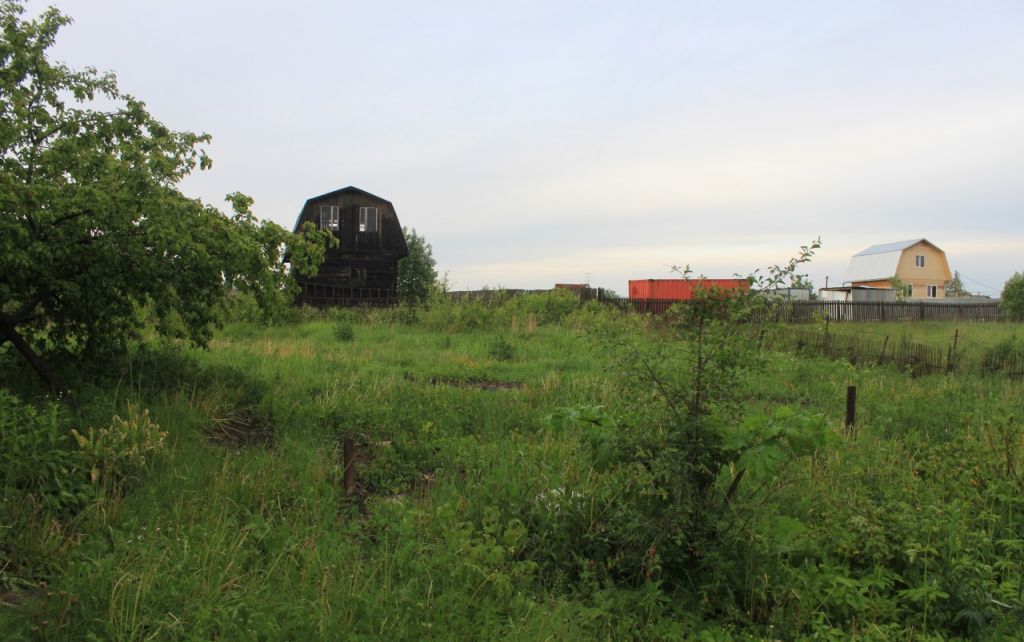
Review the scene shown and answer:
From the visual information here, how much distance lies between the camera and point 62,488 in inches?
167

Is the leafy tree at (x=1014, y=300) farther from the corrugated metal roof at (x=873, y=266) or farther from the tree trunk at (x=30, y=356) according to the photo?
the tree trunk at (x=30, y=356)

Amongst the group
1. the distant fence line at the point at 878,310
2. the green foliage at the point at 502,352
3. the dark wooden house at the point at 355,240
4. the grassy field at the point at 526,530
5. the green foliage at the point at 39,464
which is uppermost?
the dark wooden house at the point at 355,240

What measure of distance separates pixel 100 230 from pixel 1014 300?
132ft

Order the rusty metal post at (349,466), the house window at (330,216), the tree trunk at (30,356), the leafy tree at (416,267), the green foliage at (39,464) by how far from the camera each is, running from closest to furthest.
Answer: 1. the green foliage at (39,464)
2. the rusty metal post at (349,466)
3. the tree trunk at (30,356)
4. the house window at (330,216)
5. the leafy tree at (416,267)

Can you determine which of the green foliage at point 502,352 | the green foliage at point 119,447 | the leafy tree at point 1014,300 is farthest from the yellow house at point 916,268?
the green foliage at point 119,447

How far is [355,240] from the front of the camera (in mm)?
29906

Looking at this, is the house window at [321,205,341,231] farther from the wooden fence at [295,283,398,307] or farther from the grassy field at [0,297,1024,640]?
the grassy field at [0,297,1024,640]

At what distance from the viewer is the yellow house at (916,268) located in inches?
2227

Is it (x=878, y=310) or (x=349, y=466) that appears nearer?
(x=349, y=466)

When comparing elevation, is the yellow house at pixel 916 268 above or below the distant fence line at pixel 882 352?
above

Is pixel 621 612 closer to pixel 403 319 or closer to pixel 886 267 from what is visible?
pixel 403 319

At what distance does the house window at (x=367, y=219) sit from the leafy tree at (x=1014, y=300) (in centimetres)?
3163

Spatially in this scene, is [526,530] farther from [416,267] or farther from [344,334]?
[416,267]

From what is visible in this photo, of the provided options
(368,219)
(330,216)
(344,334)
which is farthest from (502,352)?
(330,216)
